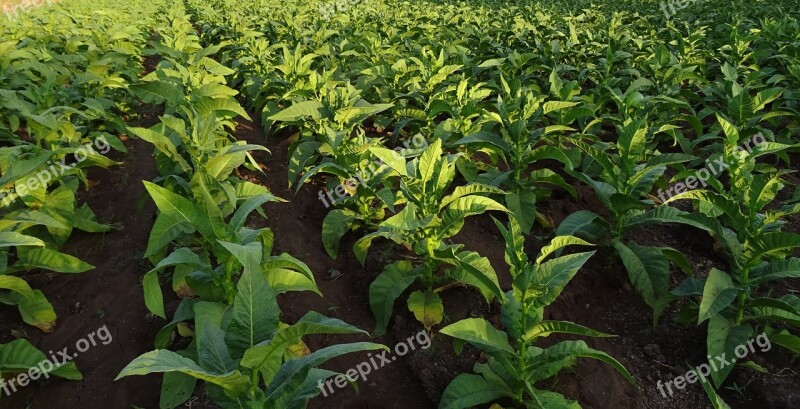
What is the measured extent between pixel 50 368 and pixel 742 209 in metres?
4.29

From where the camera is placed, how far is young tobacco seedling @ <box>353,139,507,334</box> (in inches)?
118

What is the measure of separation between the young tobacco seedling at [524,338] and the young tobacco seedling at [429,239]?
20.8 inches

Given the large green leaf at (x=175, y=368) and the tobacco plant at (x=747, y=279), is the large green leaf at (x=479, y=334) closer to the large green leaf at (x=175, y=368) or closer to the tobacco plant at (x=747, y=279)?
the large green leaf at (x=175, y=368)

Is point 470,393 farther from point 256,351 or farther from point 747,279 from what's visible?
point 747,279

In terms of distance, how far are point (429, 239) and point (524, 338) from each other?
3.14ft

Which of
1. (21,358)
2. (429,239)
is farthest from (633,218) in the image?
(21,358)

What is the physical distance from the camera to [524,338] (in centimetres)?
234

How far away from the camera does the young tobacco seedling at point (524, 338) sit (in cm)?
227

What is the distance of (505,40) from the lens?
8.83 m

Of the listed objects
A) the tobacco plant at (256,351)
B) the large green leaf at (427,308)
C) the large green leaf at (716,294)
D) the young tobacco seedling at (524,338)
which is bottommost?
the large green leaf at (427,308)

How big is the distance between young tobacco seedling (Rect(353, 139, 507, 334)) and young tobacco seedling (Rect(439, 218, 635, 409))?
0.53 m

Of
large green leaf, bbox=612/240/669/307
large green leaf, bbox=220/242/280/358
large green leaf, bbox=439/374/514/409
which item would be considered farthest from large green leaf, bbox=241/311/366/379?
large green leaf, bbox=612/240/669/307

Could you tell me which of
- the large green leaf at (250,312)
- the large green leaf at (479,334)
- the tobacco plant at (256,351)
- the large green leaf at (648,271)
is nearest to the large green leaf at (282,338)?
the tobacco plant at (256,351)

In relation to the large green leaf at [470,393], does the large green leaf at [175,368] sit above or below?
above
